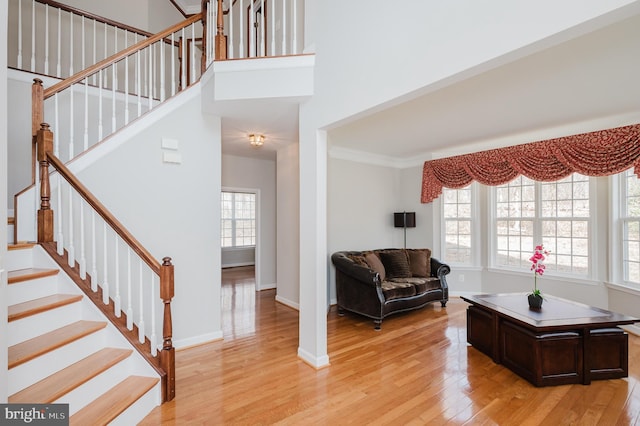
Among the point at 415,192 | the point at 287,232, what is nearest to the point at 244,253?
the point at 287,232

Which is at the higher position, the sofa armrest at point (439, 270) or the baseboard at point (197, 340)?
the sofa armrest at point (439, 270)

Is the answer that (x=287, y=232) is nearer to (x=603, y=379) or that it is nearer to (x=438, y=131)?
(x=438, y=131)

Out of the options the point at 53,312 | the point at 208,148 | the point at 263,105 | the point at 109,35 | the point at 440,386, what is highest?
the point at 109,35

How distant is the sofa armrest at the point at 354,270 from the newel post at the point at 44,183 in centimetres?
323

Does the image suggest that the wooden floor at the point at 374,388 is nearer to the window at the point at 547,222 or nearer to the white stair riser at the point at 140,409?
the white stair riser at the point at 140,409

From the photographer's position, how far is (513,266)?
4895 millimetres

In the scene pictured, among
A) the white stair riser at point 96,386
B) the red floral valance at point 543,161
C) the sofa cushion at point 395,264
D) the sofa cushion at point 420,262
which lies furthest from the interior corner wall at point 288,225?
the white stair riser at point 96,386

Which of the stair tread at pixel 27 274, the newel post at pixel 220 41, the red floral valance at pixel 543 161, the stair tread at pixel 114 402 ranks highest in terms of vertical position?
the newel post at pixel 220 41

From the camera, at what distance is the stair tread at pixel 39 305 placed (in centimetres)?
189

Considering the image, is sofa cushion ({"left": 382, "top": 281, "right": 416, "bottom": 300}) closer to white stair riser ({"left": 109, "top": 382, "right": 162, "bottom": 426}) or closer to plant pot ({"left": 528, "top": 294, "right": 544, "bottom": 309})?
plant pot ({"left": 528, "top": 294, "right": 544, "bottom": 309})

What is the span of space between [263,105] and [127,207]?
1.72 m

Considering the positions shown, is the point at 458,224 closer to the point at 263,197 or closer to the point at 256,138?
the point at 263,197

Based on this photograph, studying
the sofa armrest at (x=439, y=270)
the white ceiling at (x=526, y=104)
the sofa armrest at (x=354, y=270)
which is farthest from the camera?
the sofa armrest at (x=439, y=270)

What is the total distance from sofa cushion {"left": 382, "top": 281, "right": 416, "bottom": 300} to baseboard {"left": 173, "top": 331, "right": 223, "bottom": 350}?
7.11 feet
